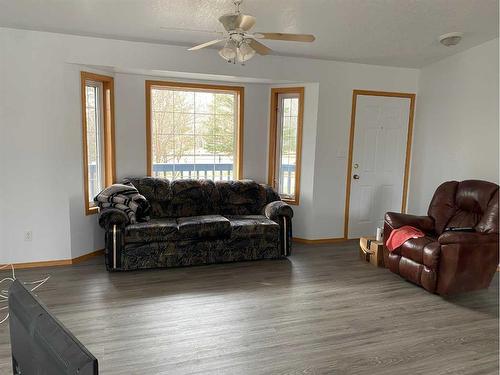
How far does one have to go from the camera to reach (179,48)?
4.32 meters

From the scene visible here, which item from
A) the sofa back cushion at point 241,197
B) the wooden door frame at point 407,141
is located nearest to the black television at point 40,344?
the sofa back cushion at point 241,197

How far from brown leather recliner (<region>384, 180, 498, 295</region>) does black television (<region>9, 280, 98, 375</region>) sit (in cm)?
338

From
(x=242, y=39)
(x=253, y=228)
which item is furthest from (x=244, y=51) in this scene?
(x=253, y=228)

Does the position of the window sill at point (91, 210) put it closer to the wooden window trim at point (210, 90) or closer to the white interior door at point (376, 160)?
the wooden window trim at point (210, 90)

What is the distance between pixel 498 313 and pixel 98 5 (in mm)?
4315

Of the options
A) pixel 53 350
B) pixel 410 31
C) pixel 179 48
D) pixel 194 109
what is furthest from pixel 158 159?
pixel 53 350

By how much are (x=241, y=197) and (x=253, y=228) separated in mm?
669

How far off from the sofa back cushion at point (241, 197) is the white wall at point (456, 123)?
2.24 metres

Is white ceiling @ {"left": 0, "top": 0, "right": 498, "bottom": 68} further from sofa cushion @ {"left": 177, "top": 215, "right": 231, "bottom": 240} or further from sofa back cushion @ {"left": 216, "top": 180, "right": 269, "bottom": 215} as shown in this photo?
sofa cushion @ {"left": 177, "top": 215, "right": 231, "bottom": 240}

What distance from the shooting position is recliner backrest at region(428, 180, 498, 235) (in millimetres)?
3631

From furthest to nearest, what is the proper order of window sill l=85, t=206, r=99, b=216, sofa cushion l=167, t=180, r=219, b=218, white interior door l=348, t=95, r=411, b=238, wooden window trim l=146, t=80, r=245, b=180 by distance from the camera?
white interior door l=348, t=95, r=411, b=238 → wooden window trim l=146, t=80, r=245, b=180 → sofa cushion l=167, t=180, r=219, b=218 → window sill l=85, t=206, r=99, b=216

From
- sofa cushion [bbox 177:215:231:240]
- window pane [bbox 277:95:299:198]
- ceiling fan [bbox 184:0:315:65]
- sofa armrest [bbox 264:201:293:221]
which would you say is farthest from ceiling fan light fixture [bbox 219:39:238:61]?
window pane [bbox 277:95:299:198]

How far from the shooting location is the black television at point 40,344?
24.2 inches

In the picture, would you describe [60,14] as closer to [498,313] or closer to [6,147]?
[6,147]
